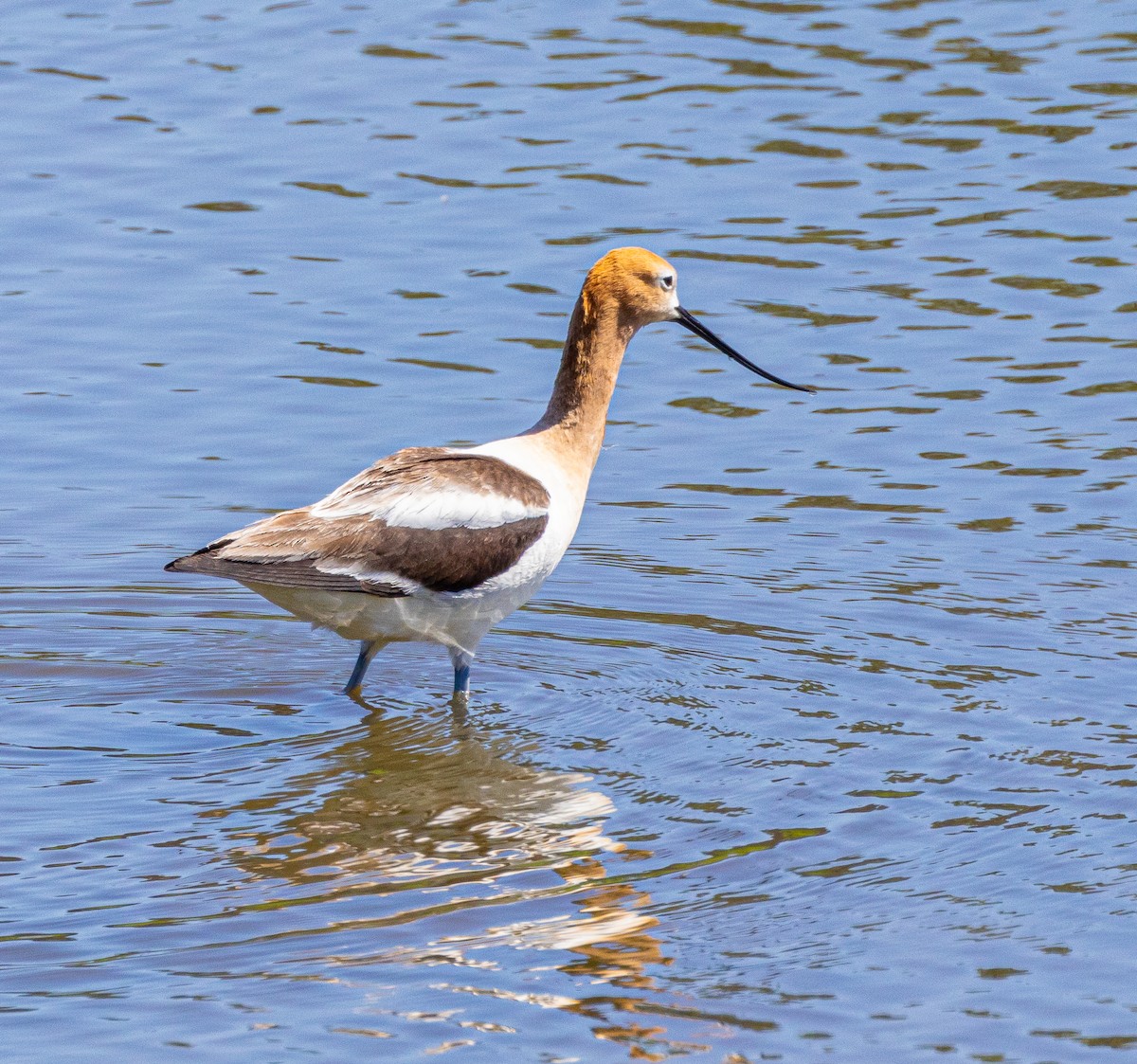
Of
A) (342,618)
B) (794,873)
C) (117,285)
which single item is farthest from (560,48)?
(794,873)

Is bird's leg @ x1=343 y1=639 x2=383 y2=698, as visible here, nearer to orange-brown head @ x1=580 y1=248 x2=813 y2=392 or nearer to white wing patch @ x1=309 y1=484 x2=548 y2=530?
white wing patch @ x1=309 y1=484 x2=548 y2=530

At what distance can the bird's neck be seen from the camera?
28.6ft

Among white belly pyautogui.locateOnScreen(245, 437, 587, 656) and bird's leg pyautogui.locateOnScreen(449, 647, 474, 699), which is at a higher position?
white belly pyautogui.locateOnScreen(245, 437, 587, 656)

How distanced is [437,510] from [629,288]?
1.36 meters

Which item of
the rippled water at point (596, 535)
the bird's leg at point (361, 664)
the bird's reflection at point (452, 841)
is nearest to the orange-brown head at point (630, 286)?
the rippled water at point (596, 535)

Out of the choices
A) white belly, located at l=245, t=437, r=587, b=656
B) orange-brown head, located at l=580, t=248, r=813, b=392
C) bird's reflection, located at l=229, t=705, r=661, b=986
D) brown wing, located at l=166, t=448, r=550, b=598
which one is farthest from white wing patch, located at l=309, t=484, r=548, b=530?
orange-brown head, located at l=580, t=248, r=813, b=392

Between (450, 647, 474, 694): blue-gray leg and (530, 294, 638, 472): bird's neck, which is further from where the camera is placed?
(530, 294, 638, 472): bird's neck

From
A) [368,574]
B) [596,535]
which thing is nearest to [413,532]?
[368,574]

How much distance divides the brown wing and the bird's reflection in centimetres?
64

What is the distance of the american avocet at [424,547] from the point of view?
7.91 m

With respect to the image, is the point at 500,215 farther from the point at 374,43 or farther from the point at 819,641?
the point at 819,641

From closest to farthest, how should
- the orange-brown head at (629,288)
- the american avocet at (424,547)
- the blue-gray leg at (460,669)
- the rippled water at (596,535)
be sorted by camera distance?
the rippled water at (596,535), the american avocet at (424,547), the blue-gray leg at (460,669), the orange-brown head at (629,288)

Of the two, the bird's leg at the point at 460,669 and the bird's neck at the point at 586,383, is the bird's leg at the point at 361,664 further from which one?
the bird's neck at the point at 586,383

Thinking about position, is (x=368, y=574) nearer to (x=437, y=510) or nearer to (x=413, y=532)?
(x=413, y=532)
